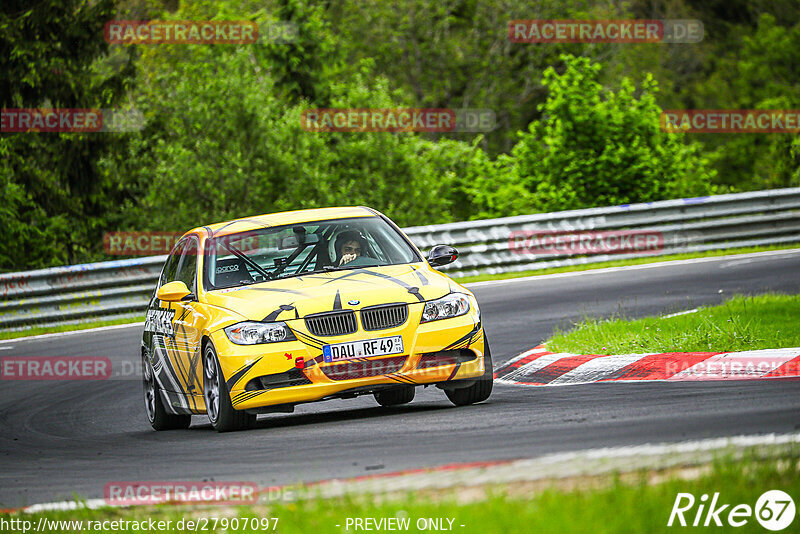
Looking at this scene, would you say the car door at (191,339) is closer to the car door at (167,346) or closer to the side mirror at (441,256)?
the car door at (167,346)

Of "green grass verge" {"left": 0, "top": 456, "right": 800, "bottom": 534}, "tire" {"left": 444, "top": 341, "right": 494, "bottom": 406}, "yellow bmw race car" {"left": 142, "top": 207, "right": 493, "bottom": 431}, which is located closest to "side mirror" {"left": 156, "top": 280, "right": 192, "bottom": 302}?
"yellow bmw race car" {"left": 142, "top": 207, "right": 493, "bottom": 431}

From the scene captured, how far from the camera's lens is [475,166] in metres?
28.4

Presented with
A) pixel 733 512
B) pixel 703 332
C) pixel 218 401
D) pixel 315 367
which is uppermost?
pixel 733 512

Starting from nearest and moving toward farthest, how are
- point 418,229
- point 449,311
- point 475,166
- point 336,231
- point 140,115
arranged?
point 449,311
point 336,231
point 418,229
point 475,166
point 140,115

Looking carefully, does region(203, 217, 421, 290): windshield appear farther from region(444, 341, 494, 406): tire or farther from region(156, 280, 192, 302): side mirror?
region(444, 341, 494, 406): tire

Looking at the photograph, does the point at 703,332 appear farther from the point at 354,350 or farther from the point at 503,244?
the point at 503,244

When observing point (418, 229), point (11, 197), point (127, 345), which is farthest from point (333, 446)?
point (11, 197)

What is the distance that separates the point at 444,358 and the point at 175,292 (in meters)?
2.19

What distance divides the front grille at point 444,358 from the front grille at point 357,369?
27 centimetres

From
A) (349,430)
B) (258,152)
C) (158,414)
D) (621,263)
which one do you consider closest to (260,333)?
(349,430)

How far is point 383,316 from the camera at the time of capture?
28.3ft

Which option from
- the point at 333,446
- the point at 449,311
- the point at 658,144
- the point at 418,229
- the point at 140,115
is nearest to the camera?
the point at 333,446

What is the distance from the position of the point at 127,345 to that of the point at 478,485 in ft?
36.9

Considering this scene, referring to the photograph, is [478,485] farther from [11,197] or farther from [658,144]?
[11,197]
